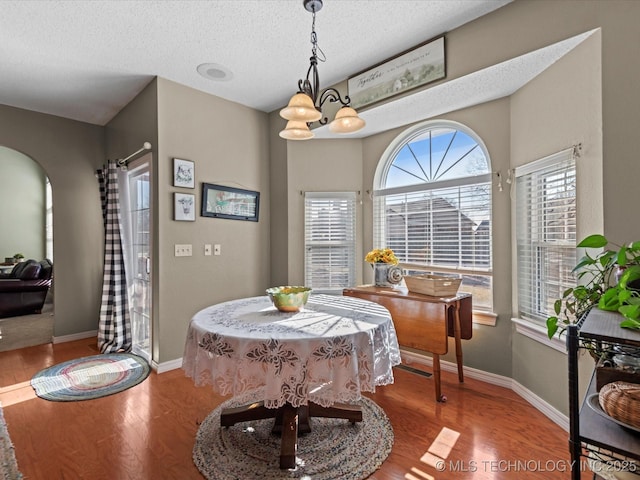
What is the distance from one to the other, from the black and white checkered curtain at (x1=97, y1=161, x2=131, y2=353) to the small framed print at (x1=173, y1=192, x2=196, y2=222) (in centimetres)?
89

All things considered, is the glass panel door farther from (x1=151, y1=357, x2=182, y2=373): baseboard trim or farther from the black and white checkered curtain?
(x1=151, y1=357, x2=182, y2=373): baseboard trim

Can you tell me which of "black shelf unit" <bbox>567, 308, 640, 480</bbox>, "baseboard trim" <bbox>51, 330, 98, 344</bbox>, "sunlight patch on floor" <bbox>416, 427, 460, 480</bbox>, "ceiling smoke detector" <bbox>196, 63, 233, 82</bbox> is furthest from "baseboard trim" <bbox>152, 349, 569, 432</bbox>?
"ceiling smoke detector" <bbox>196, 63, 233, 82</bbox>

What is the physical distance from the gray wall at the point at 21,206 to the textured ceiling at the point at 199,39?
4.87 m

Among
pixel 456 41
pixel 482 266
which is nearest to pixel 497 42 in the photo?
pixel 456 41

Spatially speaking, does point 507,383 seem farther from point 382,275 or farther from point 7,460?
Result: point 7,460

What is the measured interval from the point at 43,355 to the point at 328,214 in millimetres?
3333

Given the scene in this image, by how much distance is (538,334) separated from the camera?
225cm

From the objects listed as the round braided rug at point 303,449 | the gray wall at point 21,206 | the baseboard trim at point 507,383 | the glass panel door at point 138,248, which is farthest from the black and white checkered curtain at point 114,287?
the gray wall at point 21,206

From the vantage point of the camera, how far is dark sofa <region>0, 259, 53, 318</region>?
4.84m

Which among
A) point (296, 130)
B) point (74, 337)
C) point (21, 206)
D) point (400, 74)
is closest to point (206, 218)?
point (296, 130)

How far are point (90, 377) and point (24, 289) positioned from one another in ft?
11.0

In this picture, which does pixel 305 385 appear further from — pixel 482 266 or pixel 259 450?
pixel 482 266

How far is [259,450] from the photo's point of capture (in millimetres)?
1778

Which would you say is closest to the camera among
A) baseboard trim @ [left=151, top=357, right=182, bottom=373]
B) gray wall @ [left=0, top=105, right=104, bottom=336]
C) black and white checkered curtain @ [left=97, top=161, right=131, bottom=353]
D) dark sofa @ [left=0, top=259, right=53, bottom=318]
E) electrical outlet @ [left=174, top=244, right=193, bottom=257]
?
baseboard trim @ [left=151, top=357, right=182, bottom=373]
